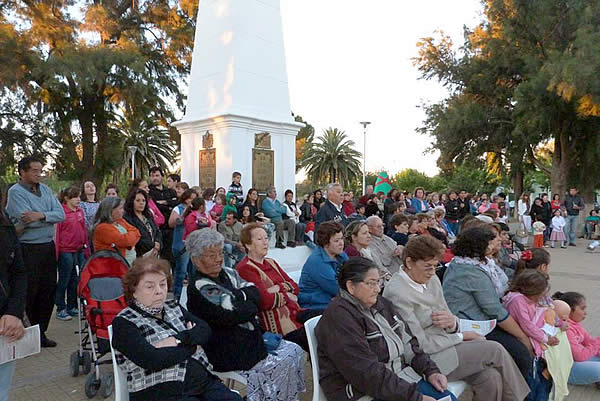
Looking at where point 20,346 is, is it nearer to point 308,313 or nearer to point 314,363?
point 314,363

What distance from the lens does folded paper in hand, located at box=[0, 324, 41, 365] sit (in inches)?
95.8

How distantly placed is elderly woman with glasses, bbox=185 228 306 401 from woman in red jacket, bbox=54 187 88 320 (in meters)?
3.20

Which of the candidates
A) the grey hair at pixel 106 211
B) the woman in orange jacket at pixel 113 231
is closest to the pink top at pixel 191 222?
the woman in orange jacket at pixel 113 231

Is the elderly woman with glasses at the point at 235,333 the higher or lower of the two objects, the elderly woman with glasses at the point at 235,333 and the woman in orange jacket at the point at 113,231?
the lower

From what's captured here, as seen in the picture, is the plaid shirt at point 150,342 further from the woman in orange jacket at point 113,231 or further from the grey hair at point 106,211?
the grey hair at point 106,211

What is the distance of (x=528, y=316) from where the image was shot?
3566 mm

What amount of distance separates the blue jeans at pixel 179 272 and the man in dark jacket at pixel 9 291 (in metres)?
3.61

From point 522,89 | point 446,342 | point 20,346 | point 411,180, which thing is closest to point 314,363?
point 446,342

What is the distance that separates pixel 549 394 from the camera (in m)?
3.60

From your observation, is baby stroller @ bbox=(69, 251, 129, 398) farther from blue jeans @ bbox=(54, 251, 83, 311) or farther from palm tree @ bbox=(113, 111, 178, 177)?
palm tree @ bbox=(113, 111, 178, 177)

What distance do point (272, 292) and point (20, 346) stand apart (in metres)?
1.70

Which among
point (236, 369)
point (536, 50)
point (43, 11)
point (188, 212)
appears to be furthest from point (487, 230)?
point (43, 11)

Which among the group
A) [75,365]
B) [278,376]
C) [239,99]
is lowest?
[75,365]

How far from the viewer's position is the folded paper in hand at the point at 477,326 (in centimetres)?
338
